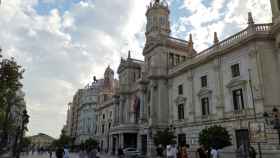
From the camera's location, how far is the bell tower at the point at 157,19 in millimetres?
50875

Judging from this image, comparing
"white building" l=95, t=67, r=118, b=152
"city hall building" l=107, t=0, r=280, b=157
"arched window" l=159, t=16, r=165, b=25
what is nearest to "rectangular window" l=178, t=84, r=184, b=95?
"city hall building" l=107, t=0, r=280, b=157

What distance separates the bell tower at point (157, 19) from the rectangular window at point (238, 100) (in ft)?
83.4

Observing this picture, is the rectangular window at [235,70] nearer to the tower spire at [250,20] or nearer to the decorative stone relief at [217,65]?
the decorative stone relief at [217,65]

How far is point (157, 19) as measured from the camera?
51281mm

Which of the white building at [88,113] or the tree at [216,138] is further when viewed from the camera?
the white building at [88,113]

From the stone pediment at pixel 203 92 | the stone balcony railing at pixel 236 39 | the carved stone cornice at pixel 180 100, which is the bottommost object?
the carved stone cornice at pixel 180 100

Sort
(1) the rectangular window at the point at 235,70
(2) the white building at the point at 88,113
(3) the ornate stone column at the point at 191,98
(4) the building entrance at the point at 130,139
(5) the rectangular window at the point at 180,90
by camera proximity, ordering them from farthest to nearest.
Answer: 1. (2) the white building at the point at 88,113
2. (4) the building entrance at the point at 130,139
3. (5) the rectangular window at the point at 180,90
4. (3) the ornate stone column at the point at 191,98
5. (1) the rectangular window at the point at 235,70

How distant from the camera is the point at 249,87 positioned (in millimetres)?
26656

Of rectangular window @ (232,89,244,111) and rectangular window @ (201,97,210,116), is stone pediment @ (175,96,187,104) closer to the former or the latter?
rectangular window @ (201,97,210,116)

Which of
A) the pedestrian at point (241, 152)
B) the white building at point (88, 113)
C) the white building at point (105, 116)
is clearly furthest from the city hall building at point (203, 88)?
the white building at point (88, 113)

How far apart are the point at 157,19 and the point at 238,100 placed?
28.4 m

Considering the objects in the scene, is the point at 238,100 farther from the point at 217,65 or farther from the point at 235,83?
the point at 217,65

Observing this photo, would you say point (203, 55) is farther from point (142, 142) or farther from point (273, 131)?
point (142, 142)

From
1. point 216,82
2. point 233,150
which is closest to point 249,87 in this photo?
point 216,82
